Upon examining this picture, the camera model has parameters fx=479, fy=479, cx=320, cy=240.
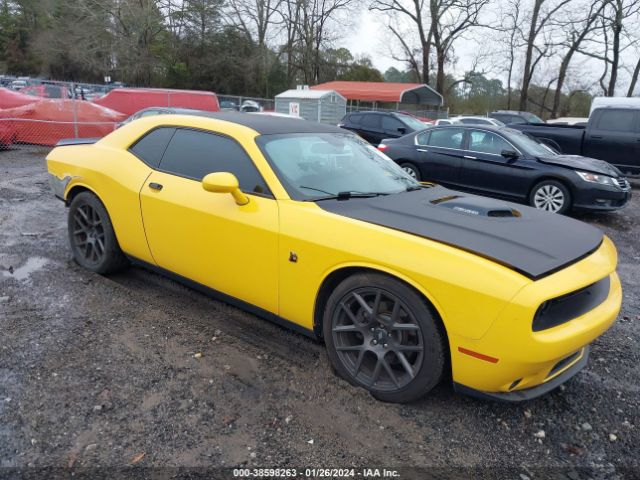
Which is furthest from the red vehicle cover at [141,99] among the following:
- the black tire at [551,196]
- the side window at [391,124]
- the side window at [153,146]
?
the side window at [153,146]

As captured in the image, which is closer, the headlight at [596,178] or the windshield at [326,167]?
the windshield at [326,167]

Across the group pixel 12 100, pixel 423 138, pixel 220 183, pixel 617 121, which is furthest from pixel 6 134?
pixel 617 121

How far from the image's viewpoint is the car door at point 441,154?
8555mm

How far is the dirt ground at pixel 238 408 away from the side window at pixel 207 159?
1073 millimetres

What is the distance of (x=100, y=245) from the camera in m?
4.21

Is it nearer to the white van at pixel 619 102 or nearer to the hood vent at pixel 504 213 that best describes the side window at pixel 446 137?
the white van at pixel 619 102

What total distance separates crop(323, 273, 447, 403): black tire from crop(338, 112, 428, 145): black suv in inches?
455

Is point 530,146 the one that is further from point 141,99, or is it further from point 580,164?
point 141,99

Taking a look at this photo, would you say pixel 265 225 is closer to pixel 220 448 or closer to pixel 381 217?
pixel 381 217

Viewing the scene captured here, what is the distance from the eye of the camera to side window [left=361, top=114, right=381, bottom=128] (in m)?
14.3

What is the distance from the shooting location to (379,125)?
1418 cm

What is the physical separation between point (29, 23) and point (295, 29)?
105ft

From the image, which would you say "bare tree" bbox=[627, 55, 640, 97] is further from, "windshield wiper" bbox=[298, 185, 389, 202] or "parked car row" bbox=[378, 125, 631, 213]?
"windshield wiper" bbox=[298, 185, 389, 202]

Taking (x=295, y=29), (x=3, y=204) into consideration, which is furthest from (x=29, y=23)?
(x=3, y=204)
